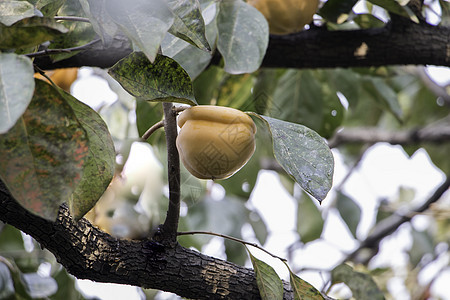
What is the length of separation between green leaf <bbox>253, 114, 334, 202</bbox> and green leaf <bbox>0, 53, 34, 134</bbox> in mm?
271

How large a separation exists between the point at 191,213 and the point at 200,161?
2.91 feet

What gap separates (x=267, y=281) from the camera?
0.81 metres

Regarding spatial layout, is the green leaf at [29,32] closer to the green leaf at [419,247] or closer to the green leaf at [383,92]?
the green leaf at [383,92]

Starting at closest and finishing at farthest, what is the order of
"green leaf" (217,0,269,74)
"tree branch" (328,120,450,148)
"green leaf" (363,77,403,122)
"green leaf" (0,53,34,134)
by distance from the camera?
"green leaf" (0,53,34,134) < "green leaf" (217,0,269,74) < "green leaf" (363,77,403,122) < "tree branch" (328,120,450,148)

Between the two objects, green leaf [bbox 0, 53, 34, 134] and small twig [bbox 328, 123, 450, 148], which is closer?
green leaf [bbox 0, 53, 34, 134]

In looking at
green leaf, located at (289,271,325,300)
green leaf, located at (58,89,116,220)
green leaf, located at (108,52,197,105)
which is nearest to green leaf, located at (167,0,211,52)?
green leaf, located at (108,52,197,105)

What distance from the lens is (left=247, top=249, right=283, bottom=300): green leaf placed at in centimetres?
80

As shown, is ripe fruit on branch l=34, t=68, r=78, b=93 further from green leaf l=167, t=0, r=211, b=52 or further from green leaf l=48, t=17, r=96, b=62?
green leaf l=167, t=0, r=211, b=52

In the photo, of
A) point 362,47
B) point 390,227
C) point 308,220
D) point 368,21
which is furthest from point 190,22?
point 390,227

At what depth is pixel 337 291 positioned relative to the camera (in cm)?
188

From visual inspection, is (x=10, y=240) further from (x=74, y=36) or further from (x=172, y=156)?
(x=172, y=156)

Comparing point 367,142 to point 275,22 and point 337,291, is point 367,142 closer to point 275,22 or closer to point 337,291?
point 337,291

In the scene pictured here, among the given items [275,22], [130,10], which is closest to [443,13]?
[275,22]

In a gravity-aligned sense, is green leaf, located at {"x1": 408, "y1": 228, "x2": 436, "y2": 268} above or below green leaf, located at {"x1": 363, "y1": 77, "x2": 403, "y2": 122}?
below
